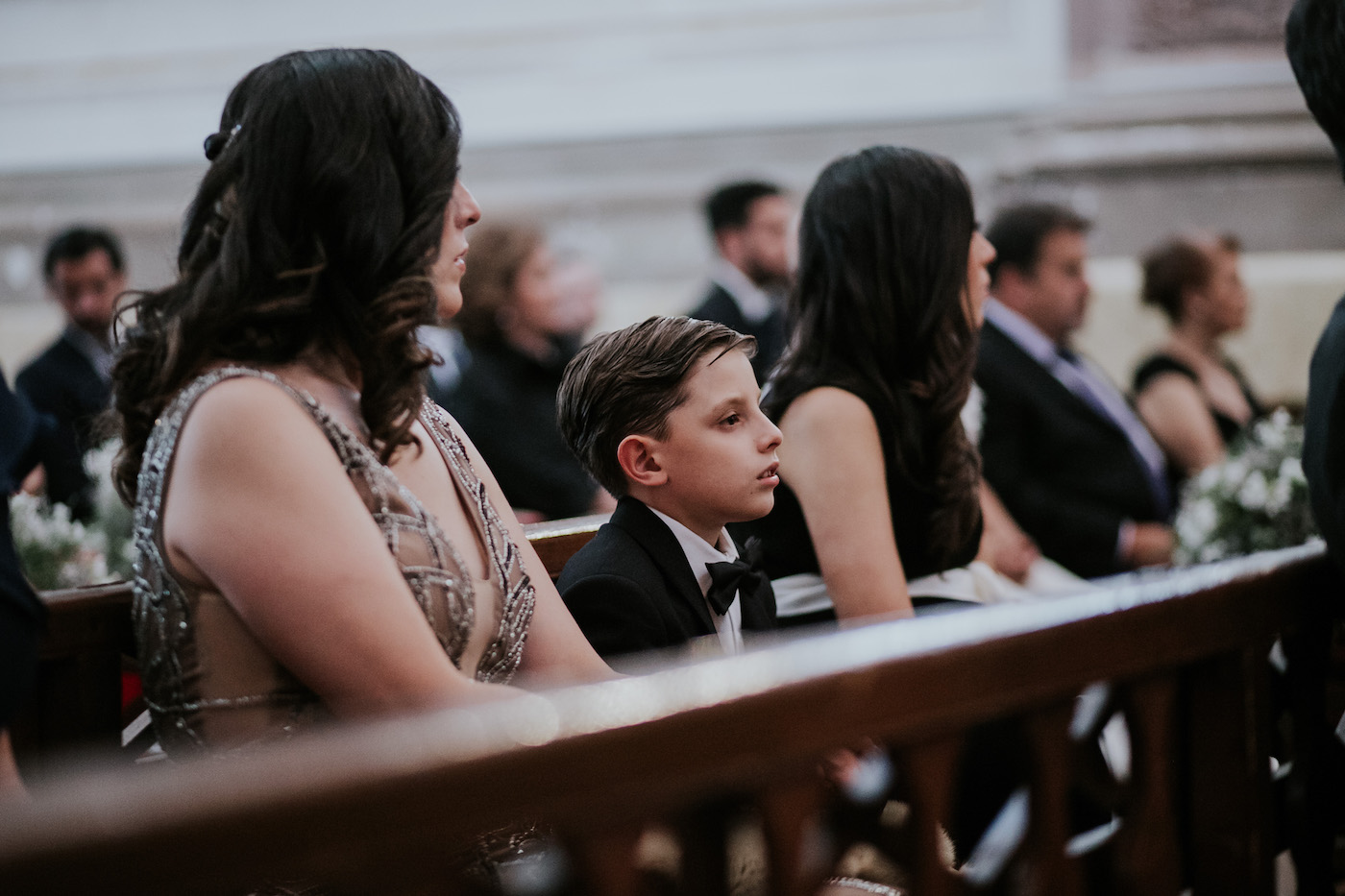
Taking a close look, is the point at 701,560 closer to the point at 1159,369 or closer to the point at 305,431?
the point at 305,431

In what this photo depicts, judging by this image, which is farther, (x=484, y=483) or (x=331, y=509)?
(x=484, y=483)

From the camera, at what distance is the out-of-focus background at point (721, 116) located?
5.98 meters

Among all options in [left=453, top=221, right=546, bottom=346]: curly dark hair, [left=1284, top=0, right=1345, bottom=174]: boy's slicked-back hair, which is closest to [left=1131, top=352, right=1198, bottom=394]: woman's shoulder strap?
[left=453, top=221, right=546, bottom=346]: curly dark hair

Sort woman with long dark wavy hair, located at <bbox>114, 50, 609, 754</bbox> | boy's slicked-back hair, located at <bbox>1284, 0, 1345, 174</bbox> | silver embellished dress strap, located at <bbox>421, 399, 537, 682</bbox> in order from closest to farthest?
woman with long dark wavy hair, located at <bbox>114, 50, 609, 754</bbox>, silver embellished dress strap, located at <bbox>421, 399, 537, 682</bbox>, boy's slicked-back hair, located at <bbox>1284, 0, 1345, 174</bbox>

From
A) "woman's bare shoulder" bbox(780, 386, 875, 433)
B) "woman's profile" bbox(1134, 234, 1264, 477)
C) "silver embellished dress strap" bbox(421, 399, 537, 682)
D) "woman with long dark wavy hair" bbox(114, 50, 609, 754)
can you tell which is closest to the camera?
"woman with long dark wavy hair" bbox(114, 50, 609, 754)

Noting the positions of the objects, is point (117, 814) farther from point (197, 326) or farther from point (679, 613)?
point (679, 613)

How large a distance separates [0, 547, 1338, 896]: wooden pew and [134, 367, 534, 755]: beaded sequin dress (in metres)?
0.31

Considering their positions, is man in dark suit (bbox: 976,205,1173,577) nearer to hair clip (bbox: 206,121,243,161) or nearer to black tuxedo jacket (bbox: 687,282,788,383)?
black tuxedo jacket (bbox: 687,282,788,383)

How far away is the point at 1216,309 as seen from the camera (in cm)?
516

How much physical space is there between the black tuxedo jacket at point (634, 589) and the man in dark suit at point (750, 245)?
3.84 metres

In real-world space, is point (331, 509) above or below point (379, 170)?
below

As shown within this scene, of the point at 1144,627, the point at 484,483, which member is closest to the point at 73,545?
the point at 484,483

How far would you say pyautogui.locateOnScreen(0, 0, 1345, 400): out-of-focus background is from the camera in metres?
5.98

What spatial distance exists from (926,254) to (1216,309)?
3.46 m
